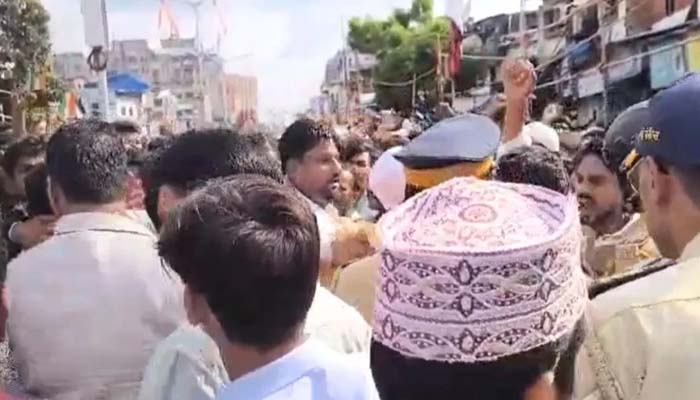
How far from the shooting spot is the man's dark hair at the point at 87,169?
9.71 feet

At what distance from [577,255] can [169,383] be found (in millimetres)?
867

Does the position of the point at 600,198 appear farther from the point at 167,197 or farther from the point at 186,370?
the point at 186,370

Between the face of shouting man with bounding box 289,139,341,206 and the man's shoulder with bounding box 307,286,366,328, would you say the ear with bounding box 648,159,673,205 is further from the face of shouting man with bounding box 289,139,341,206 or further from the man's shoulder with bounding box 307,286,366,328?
the face of shouting man with bounding box 289,139,341,206

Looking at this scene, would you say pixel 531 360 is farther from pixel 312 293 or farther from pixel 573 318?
pixel 312 293

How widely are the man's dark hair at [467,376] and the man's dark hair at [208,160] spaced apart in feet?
3.33

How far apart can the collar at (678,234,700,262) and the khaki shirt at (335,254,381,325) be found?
108cm

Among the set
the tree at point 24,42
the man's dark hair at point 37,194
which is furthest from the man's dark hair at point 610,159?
the tree at point 24,42

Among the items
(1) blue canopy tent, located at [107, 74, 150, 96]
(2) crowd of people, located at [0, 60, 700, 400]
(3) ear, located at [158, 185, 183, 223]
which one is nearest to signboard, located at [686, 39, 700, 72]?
(2) crowd of people, located at [0, 60, 700, 400]

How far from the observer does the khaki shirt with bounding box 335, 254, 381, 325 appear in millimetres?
3082

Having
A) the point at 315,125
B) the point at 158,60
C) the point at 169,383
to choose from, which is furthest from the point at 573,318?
the point at 158,60

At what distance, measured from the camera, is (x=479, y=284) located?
1634 millimetres

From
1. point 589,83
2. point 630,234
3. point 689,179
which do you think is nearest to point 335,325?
point 689,179

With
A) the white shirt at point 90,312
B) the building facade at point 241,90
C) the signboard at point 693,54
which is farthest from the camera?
the building facade at point 241,90

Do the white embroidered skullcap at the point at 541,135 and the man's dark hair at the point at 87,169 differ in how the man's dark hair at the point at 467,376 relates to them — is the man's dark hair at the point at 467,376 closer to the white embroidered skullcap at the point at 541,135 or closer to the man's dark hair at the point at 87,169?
the man's dark hair at the point at 87,169
